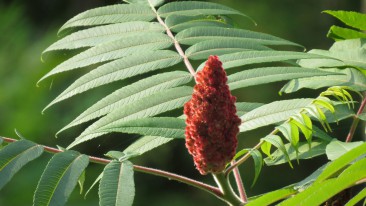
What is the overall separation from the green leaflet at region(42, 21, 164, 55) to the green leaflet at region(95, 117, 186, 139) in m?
0.36

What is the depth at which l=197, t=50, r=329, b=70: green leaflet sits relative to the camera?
54.2 inches

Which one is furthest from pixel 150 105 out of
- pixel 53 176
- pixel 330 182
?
pixel 330 182

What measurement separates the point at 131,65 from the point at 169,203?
2920mm

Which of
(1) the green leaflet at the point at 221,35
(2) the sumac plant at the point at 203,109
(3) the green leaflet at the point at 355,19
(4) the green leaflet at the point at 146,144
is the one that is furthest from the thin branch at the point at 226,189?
(3) the green leaflet at the point at 355,19

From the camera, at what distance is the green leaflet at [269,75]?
53.3 inches

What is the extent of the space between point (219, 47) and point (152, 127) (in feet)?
1.18

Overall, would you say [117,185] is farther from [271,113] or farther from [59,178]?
[271,113]

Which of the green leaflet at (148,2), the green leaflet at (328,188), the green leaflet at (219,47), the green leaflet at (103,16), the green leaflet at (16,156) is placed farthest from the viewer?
the green leaflet at (148,2)

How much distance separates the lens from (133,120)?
1223 mm

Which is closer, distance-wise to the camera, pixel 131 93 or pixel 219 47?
pixel 131 93

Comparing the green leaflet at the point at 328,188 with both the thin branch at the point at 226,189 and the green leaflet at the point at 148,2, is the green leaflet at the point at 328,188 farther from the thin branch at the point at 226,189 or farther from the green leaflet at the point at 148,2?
the green leaflet at the point at 148,2

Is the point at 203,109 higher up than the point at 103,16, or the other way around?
the point at 103,16

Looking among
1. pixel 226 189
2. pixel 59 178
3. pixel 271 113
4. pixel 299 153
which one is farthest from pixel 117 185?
pixel 299 153

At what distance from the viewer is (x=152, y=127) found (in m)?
1.24
